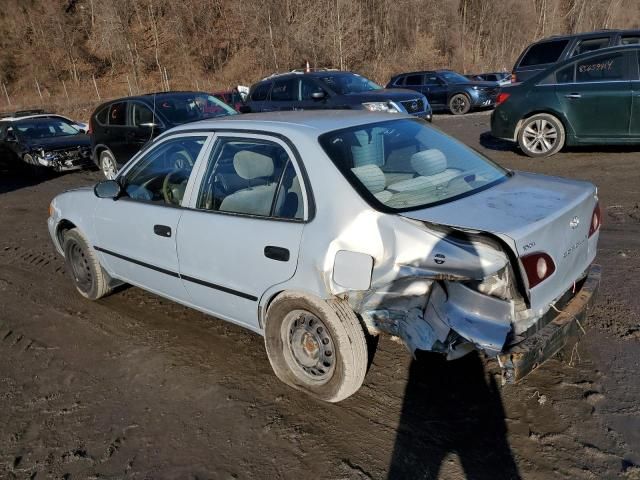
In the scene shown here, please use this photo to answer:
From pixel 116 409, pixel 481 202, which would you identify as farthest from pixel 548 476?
→ pixel 116 409

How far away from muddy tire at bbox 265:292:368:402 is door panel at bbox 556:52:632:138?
23.7ft

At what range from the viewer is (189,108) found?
9773 mm

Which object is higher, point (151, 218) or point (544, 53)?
point (544, 53)

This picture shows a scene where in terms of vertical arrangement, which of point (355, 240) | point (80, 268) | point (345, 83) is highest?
point (345, 83)

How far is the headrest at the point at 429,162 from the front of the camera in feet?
10.8

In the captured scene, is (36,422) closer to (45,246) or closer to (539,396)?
(539,396)

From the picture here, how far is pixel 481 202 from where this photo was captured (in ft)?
9.35

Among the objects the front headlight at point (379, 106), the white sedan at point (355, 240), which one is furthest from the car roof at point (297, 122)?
the front headlight at point (379, 106)

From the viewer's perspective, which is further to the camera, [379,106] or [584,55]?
[379,106]

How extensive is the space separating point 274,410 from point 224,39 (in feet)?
138

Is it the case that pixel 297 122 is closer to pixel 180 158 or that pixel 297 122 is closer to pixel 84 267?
pixel 180 158

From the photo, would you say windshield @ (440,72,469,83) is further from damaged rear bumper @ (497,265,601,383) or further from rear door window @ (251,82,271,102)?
damaged rear bumper @ (497,265,601,383)

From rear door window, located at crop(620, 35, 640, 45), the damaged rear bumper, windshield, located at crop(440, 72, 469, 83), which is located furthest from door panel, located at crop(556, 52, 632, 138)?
windshield, located at crop(440, 72, 469, 83)

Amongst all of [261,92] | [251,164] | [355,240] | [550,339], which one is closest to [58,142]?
[261,92]
